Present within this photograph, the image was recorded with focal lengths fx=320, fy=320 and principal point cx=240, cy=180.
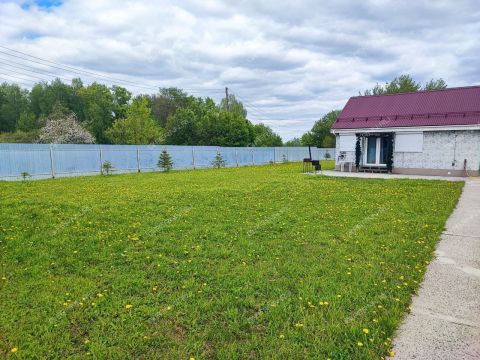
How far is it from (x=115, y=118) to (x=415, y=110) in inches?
1716

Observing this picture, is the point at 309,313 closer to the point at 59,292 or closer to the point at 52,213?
the point at 59,292

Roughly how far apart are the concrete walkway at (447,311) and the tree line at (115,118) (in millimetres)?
32842

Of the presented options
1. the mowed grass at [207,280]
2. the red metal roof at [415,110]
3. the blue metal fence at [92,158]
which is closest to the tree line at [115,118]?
the blue metal fence at [92,158]

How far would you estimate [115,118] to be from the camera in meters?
50.3

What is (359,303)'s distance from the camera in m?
3.50

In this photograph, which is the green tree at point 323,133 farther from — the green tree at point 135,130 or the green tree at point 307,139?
the green tree at point 135,130

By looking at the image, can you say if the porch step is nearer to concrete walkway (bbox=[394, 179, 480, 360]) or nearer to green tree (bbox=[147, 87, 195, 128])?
concrete walkway (bbox=[394, 179, 480, 360])

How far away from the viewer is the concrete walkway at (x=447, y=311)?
9.01 ft

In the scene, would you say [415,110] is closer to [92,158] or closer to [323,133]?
[92,158]

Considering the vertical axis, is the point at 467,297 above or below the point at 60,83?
below

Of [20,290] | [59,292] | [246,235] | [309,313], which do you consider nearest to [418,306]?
[309,313]

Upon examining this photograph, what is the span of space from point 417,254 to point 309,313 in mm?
2565

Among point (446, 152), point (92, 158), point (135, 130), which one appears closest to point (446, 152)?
point (446, 152)

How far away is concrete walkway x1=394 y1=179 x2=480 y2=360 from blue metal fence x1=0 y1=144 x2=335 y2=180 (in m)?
18.3
